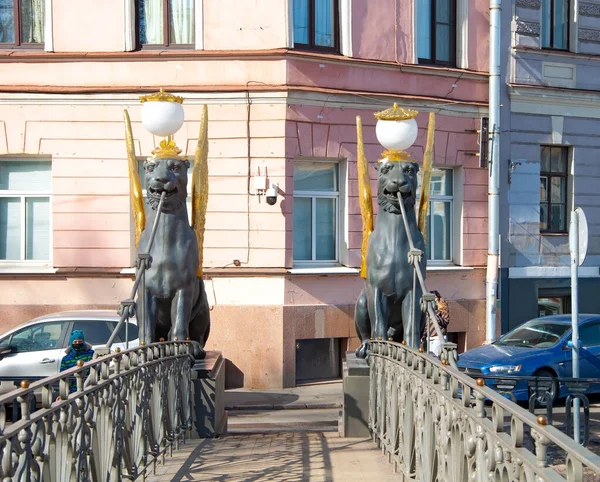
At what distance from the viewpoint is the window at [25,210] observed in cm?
1695

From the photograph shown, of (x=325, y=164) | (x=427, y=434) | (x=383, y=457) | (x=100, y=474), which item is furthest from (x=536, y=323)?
(x=100, y=474)

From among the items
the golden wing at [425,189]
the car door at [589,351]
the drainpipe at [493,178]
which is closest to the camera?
the golden wing at [425,189]

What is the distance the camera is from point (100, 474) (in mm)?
5652

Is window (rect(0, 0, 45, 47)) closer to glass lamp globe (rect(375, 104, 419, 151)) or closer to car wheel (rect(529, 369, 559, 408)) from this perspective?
glass lamp globe (rect(375, 104, 419, 151))

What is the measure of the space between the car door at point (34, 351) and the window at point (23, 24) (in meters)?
5.84

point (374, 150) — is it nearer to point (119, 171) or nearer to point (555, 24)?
point (119, 171)

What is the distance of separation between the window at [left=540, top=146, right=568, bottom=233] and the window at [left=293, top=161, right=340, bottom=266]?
471 centimetres

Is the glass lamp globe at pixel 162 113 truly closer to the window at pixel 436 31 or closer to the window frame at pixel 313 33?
the window frame at pixel 313 33

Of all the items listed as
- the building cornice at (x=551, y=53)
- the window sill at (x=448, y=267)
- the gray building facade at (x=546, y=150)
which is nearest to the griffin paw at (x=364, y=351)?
the window sill at (x=448, y=267)

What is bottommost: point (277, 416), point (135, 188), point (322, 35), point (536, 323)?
point (277, 416)

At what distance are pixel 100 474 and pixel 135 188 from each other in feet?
18.7

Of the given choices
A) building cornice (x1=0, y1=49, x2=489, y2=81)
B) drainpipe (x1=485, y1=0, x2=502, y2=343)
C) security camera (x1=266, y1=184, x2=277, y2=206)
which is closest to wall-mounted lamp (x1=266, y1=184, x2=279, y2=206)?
security camera (x1=266, y1=184, x2=277, y2=206)

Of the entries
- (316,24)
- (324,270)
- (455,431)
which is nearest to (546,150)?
(316,24)

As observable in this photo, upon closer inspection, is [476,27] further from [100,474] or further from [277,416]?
[100,474]
